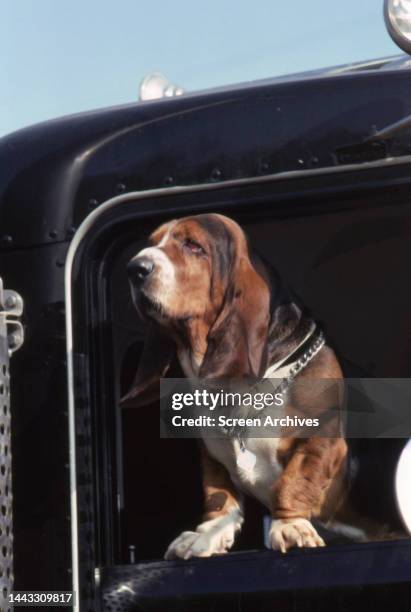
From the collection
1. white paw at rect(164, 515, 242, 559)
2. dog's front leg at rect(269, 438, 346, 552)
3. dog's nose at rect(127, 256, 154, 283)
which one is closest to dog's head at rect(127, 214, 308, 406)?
dog's nose at rect(127, 256, 154, 283)

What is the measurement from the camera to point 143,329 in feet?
9.78

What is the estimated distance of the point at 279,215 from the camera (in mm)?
2986

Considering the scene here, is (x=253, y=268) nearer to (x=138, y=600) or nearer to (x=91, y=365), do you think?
(x=91, y=365)

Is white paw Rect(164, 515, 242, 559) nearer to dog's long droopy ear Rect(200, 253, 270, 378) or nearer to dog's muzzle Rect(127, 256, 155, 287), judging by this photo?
dog's long droopy ear Rect(200, 253, 270, 378)

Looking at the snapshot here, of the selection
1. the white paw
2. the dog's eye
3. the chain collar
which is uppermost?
the dog's eye

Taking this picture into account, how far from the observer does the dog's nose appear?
291 centimetres

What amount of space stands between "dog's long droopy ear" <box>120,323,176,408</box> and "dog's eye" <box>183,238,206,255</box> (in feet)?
0.67

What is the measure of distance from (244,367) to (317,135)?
0.59 m

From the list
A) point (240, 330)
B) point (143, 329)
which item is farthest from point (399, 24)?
point (143, 329)

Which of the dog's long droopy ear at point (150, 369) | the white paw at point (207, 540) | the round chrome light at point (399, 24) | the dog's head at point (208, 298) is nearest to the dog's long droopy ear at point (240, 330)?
the dog's head at point (208, 298)

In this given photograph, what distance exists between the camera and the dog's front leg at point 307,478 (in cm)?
286

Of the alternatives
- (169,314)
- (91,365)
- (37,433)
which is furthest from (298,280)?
(37,433)

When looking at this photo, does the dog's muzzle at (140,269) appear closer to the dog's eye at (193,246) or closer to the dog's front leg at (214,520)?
the dog's eye at (193,246)

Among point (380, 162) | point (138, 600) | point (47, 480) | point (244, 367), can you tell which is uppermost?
point (380, 162)
